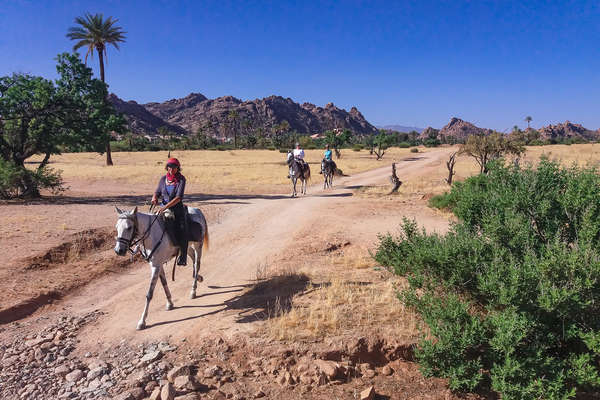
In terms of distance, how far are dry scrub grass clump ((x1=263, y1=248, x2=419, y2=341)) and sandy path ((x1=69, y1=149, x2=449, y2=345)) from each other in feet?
2.84

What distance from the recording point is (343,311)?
6.69 metres

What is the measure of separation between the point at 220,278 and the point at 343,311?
3527mm

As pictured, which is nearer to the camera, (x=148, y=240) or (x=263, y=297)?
(x=148, y=240)

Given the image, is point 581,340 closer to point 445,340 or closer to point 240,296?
point 445,340

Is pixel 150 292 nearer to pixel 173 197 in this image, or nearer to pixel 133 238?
pixel 133 238

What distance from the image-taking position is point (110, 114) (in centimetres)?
2034

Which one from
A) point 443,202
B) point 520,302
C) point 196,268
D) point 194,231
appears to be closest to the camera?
→ point 520,302

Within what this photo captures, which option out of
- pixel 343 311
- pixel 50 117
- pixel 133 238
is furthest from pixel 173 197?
pixel 50 117

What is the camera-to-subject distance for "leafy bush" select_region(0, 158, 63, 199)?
17844mm

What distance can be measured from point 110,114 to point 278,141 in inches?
2907

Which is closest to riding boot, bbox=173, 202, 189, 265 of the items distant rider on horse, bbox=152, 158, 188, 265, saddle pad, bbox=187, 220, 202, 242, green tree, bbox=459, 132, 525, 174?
distant rider on horse, bbox=152, 158, 188, 265

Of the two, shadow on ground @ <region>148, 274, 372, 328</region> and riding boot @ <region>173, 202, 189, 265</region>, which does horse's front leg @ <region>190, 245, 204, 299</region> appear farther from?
riding boot @ <region>173, 202, 189, 265</region>

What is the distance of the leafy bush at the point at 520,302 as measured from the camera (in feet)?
16.0

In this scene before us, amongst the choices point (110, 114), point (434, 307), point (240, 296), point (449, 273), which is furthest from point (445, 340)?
point (110, 114)
